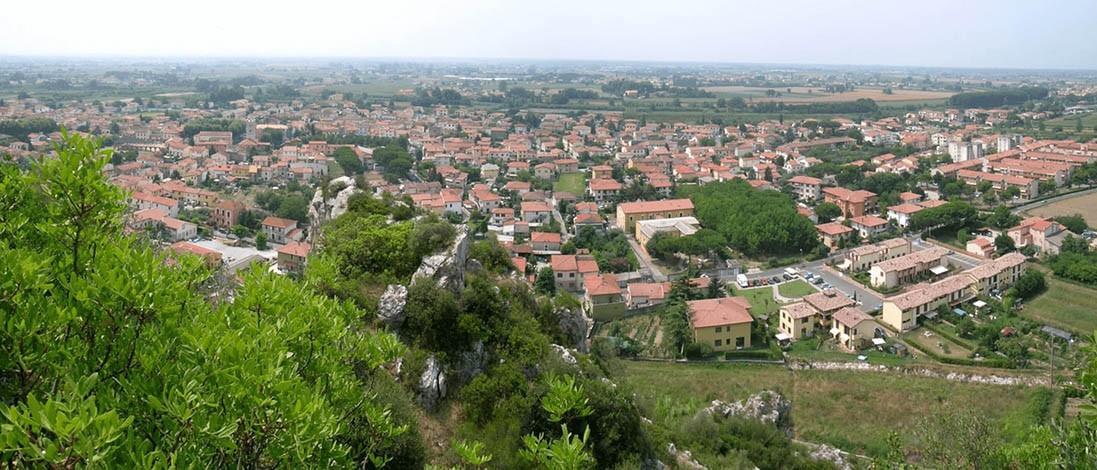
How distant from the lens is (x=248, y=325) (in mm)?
2859

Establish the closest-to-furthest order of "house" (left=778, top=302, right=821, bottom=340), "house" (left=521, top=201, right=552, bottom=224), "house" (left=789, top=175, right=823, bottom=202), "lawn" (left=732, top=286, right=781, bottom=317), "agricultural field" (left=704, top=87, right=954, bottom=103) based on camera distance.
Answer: "house" (left=778, top=302, right=821, bottom=340)
"lawn" (left=732, top=286, right=781, bottom=317)
"house" (left=521, top=201, right=552, bottom=224)
"house" (left=789, top=175, right=823, bottom=202)
"agricultural field" (left=704, top=87, right=954, bottom=103)

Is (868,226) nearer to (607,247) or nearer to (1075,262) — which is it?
(1075,262)

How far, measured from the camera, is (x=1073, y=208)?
27188mm

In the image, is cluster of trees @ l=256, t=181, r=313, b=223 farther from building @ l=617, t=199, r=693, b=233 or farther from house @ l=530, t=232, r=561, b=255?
building @ l=617, t=199, r=693, b=233

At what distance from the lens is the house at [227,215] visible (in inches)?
937

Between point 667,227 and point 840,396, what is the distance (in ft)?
36.2

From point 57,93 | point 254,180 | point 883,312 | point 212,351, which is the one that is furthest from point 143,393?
point 57,93

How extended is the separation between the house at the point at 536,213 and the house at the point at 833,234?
9456mm

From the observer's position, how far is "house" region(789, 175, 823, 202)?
30703 millimetres

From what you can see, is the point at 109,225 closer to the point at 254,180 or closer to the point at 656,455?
the point at 656,455

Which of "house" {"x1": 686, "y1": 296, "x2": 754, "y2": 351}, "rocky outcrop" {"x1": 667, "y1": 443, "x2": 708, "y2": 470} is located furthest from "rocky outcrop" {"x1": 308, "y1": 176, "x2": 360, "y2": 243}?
"house" {"x1": 686, "y1": 296, "x2": 754, "y2": 351}

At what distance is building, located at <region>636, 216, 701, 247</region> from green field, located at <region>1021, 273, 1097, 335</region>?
9.41 m

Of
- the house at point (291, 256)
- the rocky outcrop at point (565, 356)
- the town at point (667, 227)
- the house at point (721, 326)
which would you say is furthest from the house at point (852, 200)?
the rocky outcrop at point (565, 356)

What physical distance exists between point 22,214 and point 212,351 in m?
1.12
